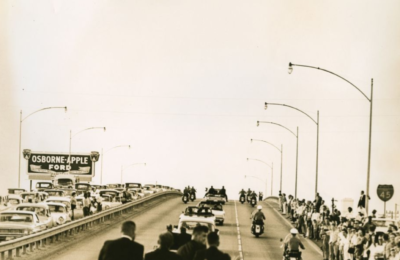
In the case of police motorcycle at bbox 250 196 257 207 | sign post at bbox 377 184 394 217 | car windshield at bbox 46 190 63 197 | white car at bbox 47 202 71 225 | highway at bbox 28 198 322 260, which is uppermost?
sign post at bbox 377 184 394 217

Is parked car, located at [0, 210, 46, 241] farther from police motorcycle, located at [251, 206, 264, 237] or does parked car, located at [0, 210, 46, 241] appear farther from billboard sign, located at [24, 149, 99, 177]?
billboard sign, located at [24, 149, 99, 177]

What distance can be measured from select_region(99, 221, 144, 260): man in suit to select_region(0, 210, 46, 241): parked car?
678 inches

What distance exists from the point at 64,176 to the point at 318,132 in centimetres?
3304

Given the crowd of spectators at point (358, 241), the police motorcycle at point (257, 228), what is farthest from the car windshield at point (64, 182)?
the crowd of spectators at point (358, 241)

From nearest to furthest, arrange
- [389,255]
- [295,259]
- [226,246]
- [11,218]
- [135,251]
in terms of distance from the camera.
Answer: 1. [135,251]
2. [389,255]
3. [295,259]
4. [11,218]
5. [226,246]

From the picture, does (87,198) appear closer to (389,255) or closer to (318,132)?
(318,132)

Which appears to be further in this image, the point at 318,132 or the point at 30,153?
the point at 30,153

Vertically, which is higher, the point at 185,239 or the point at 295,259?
the point at 185,239

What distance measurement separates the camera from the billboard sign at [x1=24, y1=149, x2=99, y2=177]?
12462cm

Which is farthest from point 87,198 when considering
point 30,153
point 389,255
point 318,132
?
point 30,153

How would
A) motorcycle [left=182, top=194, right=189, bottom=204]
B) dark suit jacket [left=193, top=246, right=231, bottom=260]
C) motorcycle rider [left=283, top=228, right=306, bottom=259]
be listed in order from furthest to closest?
motorcycle [left=182, top=194, right=189, bottom=204]
motorcycle rider [left=283, top=228, right=306, bottom=259]
dark suit jacket [left=193, top=246, right=231, bottom=260]

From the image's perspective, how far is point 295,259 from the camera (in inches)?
981

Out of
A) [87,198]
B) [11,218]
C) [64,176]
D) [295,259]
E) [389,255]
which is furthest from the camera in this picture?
[64,176]

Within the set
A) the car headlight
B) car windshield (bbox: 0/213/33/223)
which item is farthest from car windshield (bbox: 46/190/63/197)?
car windshield (bbox: 0/213/33/223)
